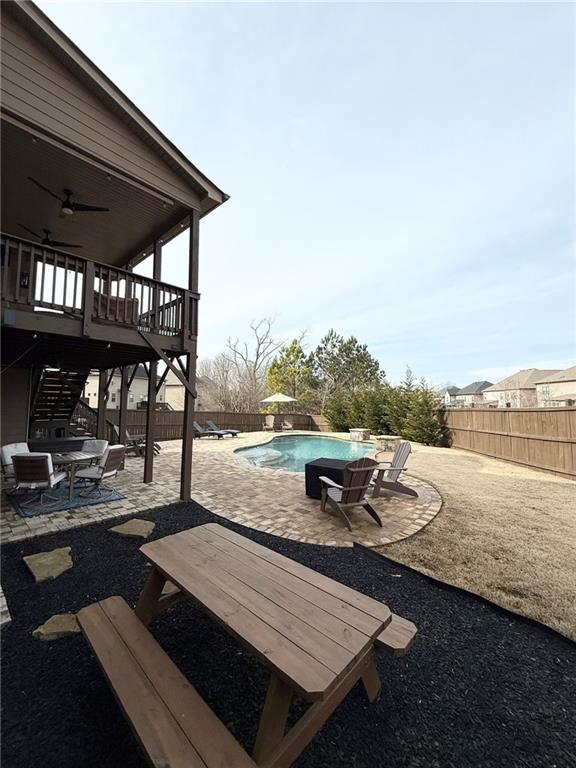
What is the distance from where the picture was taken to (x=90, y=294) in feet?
14.2

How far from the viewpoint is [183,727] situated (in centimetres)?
130

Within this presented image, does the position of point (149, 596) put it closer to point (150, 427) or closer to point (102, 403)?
point (150, 427)

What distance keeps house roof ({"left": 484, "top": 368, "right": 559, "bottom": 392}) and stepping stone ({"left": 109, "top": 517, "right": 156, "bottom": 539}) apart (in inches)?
1779

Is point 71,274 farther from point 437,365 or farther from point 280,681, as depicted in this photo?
point 437,365

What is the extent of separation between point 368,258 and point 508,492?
42.4 feet

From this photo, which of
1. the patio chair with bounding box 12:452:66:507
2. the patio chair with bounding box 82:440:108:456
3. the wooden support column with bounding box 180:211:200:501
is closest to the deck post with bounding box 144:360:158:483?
the patio chair with bounding box 82:440:108:456

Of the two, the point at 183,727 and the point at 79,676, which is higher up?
the point at 183,727

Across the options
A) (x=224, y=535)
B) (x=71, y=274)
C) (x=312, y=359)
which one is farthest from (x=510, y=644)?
(x=312, y=359)

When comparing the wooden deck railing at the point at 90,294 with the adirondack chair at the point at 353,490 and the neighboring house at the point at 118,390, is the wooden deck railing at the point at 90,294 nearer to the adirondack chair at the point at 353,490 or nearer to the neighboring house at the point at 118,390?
the adirondack chair at the point at 353,490

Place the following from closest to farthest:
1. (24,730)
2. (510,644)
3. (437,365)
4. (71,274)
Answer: (24,730), (510,644), (71,274), (437,365)

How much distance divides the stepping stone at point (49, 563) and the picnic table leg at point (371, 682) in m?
2.87

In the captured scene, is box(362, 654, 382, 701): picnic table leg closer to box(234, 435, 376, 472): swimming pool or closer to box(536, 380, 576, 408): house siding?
box(234, 435, 376, 472): swimming pool

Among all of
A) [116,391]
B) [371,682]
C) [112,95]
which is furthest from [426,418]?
[116,391]

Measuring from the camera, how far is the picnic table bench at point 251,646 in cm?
124
